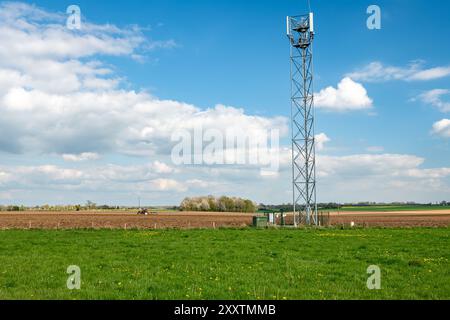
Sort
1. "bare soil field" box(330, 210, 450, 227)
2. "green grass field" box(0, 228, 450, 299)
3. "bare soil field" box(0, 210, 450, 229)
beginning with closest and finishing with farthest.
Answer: "green grass field" box(0, 228, 450, 299) → "bare soil field" box(0, 210, 450, 229) → "bare soil field" box(330, 210, 450, 227)

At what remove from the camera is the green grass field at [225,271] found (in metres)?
13.3

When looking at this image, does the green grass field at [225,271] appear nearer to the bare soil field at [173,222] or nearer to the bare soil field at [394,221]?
the bare soil field at [173,222]

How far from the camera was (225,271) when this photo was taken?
56.2 feet

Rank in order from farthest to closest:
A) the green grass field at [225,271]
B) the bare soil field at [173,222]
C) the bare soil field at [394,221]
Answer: the bare soil field at [394,221], the bare soil field at [173,222], the green grass field at [225,271]

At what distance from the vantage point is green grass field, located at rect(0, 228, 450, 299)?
13.3 metres

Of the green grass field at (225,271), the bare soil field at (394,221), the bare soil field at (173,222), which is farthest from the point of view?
the bare soil field at (394,221)

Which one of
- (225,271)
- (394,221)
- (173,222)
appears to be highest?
(225,271)

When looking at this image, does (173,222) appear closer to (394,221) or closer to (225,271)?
(394,221)

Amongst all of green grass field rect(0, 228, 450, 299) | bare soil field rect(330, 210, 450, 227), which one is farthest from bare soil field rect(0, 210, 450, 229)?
green grass field rect(0, 228, 450, 299)

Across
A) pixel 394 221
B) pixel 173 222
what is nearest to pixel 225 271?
pixel 173 222

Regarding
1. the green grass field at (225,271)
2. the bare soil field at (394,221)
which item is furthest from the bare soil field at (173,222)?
the green grass field at (225,271)

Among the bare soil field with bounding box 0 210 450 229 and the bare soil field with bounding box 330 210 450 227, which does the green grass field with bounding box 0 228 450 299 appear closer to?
the bare soil field with bounding box 0 210 450 229
